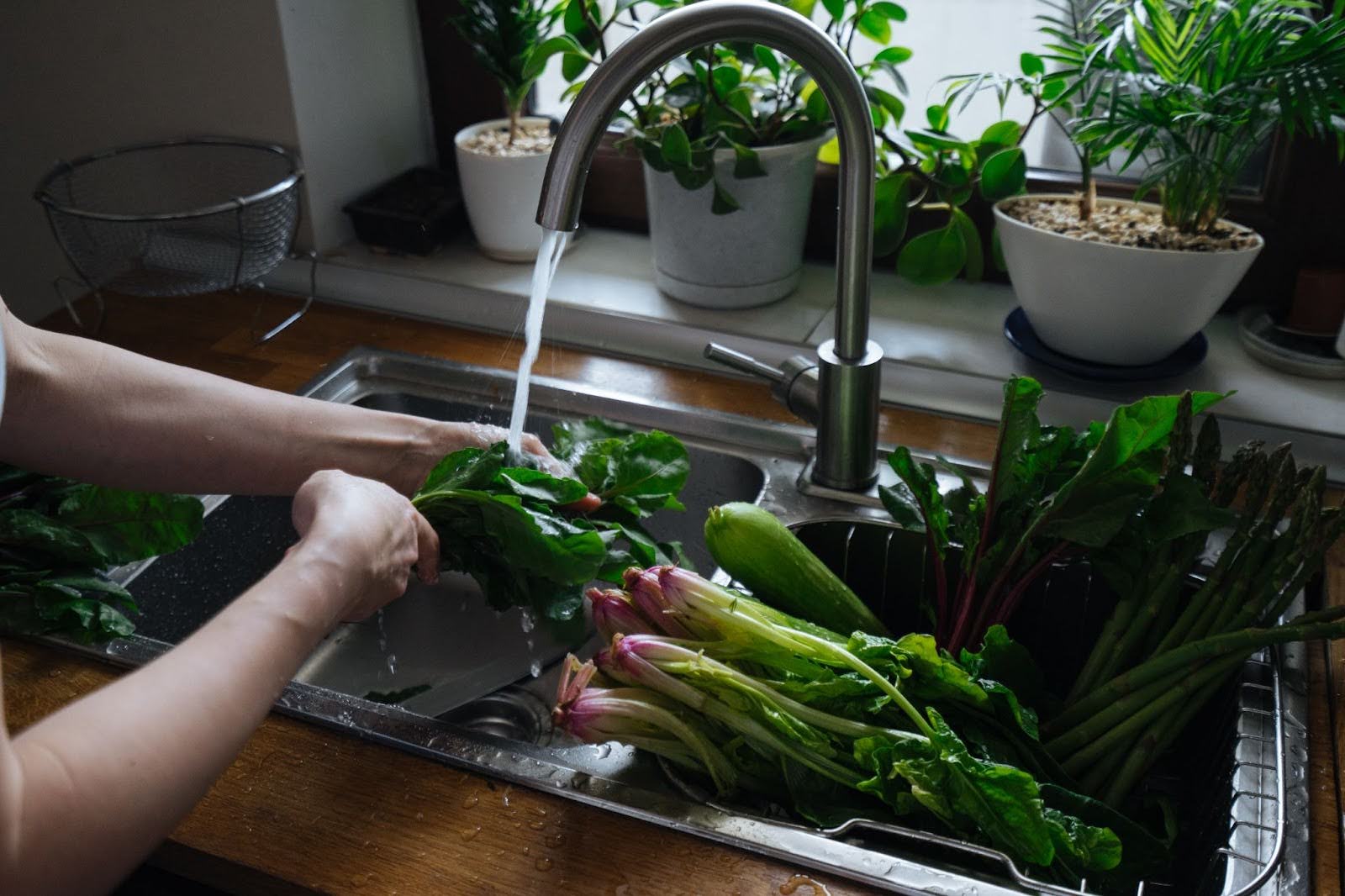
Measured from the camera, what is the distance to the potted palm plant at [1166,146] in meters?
1.07

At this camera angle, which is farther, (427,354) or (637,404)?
(427,354)

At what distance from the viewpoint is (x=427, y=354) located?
1423mm

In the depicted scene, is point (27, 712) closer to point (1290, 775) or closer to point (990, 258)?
point (1290, 775)

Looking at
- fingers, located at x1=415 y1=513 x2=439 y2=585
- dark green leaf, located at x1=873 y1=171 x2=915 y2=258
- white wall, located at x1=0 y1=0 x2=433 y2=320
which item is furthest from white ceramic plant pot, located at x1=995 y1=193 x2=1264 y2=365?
white wall, located at x1=0 y1=0 x2=433 y2=320

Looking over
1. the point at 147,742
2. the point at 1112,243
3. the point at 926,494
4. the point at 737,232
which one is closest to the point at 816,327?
the point at 737,232

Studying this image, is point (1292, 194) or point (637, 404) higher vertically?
point (1292, 194)

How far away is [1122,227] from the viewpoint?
4.03ft

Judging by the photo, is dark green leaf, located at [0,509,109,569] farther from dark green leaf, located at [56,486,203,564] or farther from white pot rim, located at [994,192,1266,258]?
white pot rim, located at [994,192,1266,258]

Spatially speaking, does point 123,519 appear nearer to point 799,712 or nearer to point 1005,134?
point 799,712

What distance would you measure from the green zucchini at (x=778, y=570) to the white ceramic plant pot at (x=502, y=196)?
0.65 metres

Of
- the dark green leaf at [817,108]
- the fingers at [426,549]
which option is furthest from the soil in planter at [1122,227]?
the fingers at [426,549]

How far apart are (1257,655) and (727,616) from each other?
1.41 ft

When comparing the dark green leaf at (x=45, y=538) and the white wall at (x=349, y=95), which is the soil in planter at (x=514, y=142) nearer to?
the white wall at (x=349, y=95)

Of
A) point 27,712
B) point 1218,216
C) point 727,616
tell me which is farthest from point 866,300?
point 27,712
